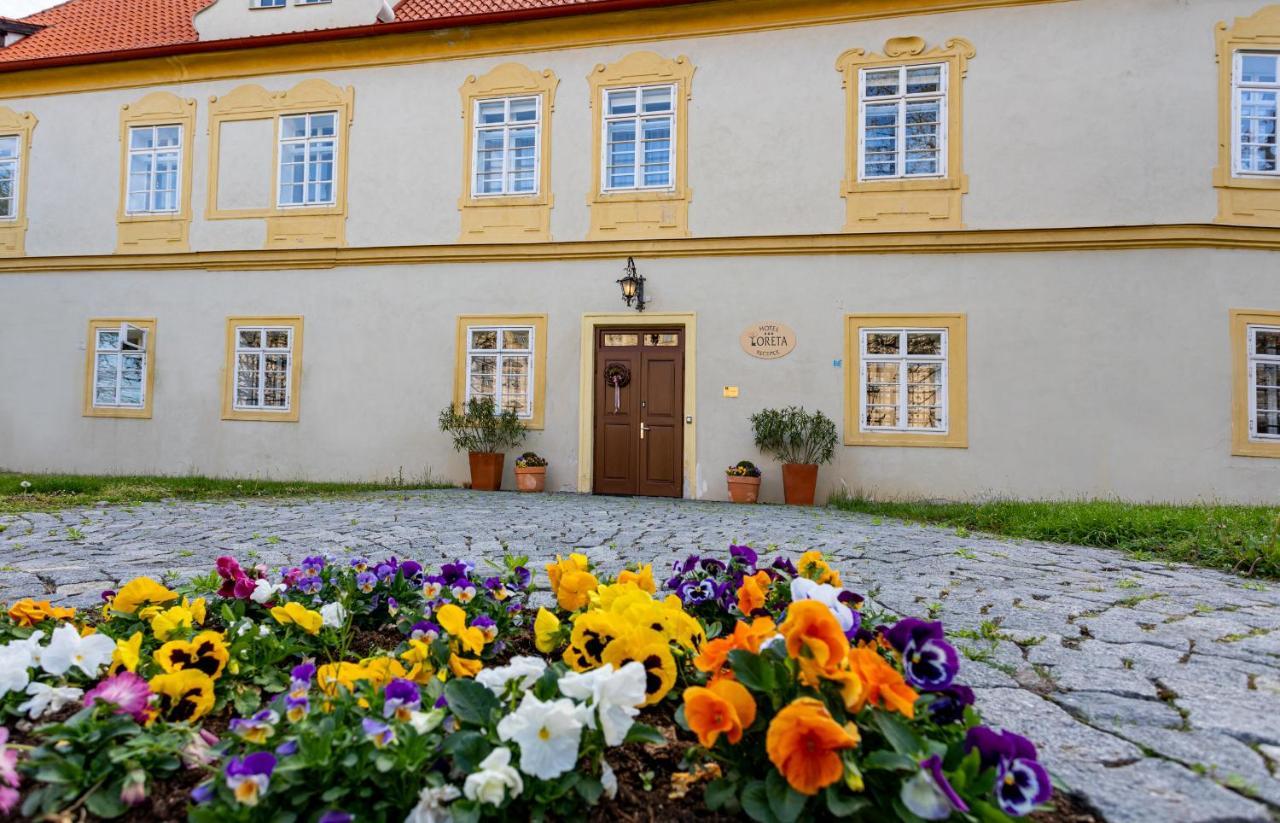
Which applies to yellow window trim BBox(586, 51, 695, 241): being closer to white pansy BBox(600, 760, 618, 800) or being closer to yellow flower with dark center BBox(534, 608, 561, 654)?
yellow flower with dark center BBox(534, 608, 561, 654)

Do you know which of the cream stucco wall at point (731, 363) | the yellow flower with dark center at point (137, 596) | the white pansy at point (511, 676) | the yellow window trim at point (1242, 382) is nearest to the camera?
the white pansy at point (511, 676)

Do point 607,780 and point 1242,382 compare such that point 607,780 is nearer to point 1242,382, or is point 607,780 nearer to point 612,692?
point 612,692

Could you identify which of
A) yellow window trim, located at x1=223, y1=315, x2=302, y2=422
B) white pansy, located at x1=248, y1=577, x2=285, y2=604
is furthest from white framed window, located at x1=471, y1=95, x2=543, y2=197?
white pansy, located at x1=248, y1=577, x2=285, y2=604

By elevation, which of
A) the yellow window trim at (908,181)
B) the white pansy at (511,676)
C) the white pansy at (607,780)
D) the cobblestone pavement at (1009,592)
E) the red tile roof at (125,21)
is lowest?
the cobblestone pavement at (1009,592)

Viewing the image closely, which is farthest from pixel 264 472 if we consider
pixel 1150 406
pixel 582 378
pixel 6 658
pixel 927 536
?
pixel 1150 406

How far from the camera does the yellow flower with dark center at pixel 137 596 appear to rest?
1930mm

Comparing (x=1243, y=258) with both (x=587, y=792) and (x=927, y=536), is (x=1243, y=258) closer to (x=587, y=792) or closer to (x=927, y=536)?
(x=927, y=536)

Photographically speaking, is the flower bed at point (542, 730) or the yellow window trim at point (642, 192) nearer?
the flower bed at point (542, 730)

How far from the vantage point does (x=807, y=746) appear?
3.39ft

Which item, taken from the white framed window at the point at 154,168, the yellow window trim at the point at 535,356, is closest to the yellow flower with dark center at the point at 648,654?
the yellow window trim at the point at 535,356

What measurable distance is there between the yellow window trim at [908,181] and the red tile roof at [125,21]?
13.9 ft

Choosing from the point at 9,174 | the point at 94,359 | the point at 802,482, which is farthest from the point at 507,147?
the point at 9,174

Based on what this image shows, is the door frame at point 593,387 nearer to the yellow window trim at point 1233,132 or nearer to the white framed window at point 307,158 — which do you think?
the white framed window at point 307,158

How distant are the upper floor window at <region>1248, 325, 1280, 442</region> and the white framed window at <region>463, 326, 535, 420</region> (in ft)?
29.9
